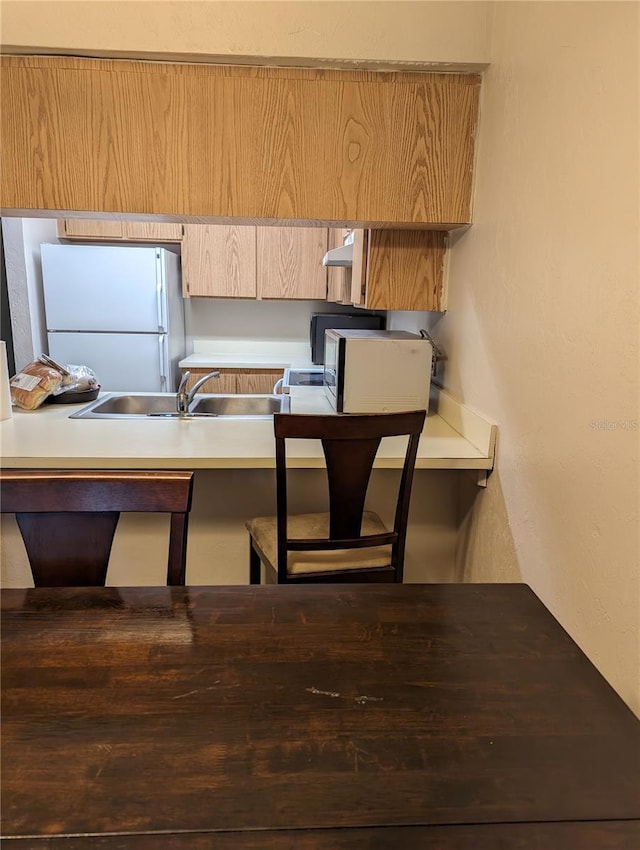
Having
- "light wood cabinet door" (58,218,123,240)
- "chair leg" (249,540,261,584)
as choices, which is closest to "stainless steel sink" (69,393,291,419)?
"chair leg" (249,540,261,584)

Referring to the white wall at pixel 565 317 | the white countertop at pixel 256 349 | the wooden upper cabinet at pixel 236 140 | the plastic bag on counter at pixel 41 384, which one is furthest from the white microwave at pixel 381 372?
the white countertop at pixel 256 349

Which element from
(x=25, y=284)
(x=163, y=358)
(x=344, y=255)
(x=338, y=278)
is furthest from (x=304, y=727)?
(x=25, y=284)

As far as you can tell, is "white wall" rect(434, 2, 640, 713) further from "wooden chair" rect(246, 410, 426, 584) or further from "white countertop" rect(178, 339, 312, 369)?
"white countertop" rect(178, 339, 312, 369)

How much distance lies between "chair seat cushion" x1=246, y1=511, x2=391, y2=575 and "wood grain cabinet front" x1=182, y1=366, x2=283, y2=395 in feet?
6.34

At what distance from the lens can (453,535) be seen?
6.64 ft

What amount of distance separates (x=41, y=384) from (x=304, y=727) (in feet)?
6.46

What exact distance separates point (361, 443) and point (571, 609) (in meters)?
0.61

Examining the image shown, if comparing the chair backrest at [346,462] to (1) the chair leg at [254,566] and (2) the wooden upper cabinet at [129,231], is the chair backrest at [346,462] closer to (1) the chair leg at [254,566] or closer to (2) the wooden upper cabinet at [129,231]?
(1) the chair leg at [254,566]

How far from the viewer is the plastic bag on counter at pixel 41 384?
7.11ft

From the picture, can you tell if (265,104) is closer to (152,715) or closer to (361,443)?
(361,443)

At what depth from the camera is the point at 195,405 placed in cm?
264

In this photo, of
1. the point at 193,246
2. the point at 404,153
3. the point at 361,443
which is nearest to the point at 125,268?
the point at 193,246

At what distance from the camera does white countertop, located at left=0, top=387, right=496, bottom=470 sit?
1624 millimetres

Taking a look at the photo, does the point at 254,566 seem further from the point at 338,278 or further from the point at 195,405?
the point at 338,278
